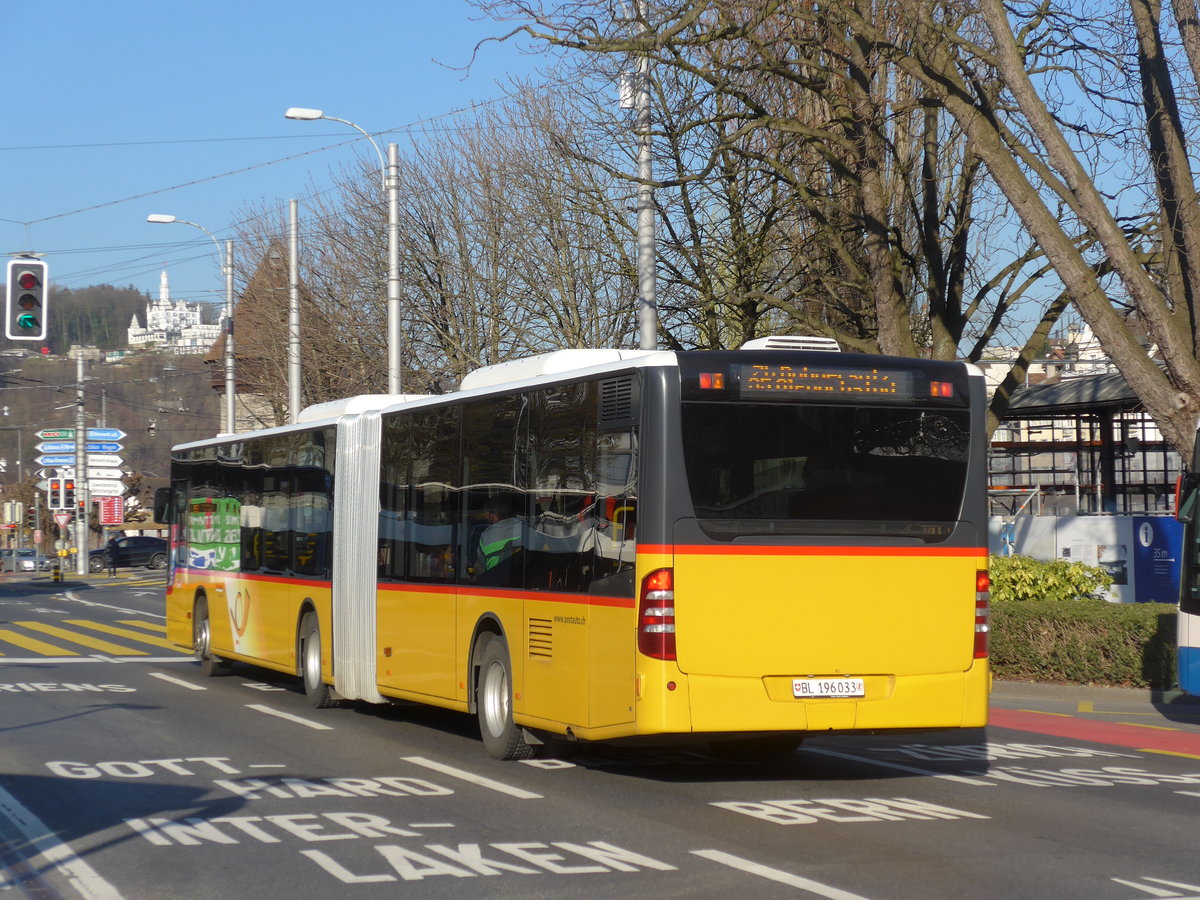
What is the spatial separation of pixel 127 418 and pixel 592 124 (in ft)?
249

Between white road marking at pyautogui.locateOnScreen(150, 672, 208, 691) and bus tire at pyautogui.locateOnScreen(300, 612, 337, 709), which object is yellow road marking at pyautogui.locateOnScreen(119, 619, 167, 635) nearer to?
white road marking at pyautogui.locateOnScreen(150, 672, 208, 691)

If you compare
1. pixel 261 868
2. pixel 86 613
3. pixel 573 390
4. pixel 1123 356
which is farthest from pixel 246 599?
pixel 86 613

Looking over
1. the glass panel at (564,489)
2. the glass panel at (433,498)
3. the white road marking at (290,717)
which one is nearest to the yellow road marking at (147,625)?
the white road marking at (290,717)

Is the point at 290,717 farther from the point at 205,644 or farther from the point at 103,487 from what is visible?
the point at 103,487

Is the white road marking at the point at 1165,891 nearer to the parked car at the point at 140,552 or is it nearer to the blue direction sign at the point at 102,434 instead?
the blue direction sign at the point at 102,434

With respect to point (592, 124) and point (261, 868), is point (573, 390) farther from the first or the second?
point (592, 124)

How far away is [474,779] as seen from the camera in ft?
36.9

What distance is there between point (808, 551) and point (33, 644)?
19.7 meters

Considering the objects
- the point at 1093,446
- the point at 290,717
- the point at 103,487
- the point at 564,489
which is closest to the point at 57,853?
the point at 564,489

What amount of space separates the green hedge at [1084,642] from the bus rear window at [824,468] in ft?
23.9

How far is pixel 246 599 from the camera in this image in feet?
63.2

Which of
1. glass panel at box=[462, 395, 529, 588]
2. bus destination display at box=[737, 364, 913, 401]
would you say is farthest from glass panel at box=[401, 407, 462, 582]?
bus destination display at box=[737, 364, 913, 401]

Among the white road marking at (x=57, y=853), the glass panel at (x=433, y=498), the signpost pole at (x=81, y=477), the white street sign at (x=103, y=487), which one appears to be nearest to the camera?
the white road marking at (x=57, y=853)

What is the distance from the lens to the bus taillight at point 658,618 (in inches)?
397
